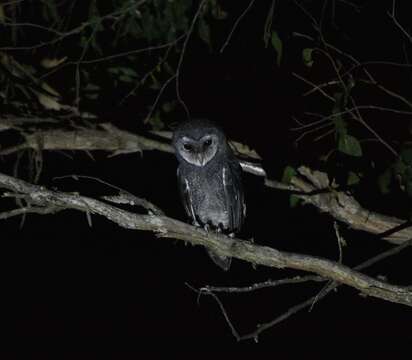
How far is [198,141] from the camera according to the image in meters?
3.67

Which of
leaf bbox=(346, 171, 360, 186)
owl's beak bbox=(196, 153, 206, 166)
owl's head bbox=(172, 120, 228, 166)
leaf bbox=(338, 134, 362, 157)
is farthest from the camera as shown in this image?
owl's beak bbox=(196, 153, 206, 166)

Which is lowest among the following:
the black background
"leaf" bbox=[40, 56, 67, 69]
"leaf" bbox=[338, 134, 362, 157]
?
the black background

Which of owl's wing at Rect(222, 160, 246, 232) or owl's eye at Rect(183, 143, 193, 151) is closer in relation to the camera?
owl's eye at Rect(183, 143, 193, 151)

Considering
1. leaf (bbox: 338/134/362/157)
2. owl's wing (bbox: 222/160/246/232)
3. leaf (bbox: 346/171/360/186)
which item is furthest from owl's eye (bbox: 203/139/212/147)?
leaf (bbox: 338/134/362/157)

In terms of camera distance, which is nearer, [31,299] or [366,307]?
[366,307]

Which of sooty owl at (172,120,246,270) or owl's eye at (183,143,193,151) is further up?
owl's eye at (183,143,193,151)

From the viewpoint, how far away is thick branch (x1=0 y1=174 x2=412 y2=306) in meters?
2.36

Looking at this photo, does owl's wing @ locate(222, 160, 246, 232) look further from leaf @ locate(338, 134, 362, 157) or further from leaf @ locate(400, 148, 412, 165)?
leaf @ locate(400, 148, 412, 165)

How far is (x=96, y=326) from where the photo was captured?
6.89m

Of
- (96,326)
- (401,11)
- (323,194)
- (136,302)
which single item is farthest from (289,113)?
(96,326)

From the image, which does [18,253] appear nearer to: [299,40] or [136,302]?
[136,302]

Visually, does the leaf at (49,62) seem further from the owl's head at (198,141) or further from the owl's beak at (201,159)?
the owl's beak at (201,159)

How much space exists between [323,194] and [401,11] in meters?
1.45

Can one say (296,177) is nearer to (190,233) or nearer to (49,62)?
(190,233)
